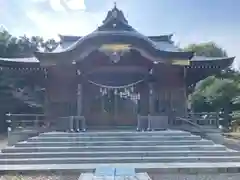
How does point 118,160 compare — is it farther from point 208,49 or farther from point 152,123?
point 208,49

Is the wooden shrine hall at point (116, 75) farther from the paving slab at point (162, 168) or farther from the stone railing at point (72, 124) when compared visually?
the paving slab at point (162, 168)

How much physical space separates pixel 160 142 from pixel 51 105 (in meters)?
6.14

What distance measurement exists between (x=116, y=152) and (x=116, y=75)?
5311 millimetres

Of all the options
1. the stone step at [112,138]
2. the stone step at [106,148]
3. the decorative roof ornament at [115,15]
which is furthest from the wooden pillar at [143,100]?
the stone step at [106,148]

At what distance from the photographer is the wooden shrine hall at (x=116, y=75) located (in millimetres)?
13133

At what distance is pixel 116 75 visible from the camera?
14430 mm

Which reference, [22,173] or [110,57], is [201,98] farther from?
[22,173]

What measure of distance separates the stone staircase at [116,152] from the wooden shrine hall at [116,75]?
2684 millimetres

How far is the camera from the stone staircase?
29.3 ft

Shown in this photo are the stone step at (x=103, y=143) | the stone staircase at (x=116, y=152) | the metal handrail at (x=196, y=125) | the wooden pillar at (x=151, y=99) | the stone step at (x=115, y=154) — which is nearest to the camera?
the stone staircase at (x=116, y=152)

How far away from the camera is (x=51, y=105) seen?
14.5 meters

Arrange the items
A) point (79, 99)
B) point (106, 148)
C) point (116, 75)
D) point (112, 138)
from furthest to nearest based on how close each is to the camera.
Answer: point (116, 75)
point (79, 99)
point (112, 138)
point (106, 148)

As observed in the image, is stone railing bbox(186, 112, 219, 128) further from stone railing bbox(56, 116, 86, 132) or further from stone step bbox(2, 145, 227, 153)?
stone railing bbox(56, 116, 86, 132)

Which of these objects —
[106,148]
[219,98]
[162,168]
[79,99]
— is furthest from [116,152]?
[219,98]
